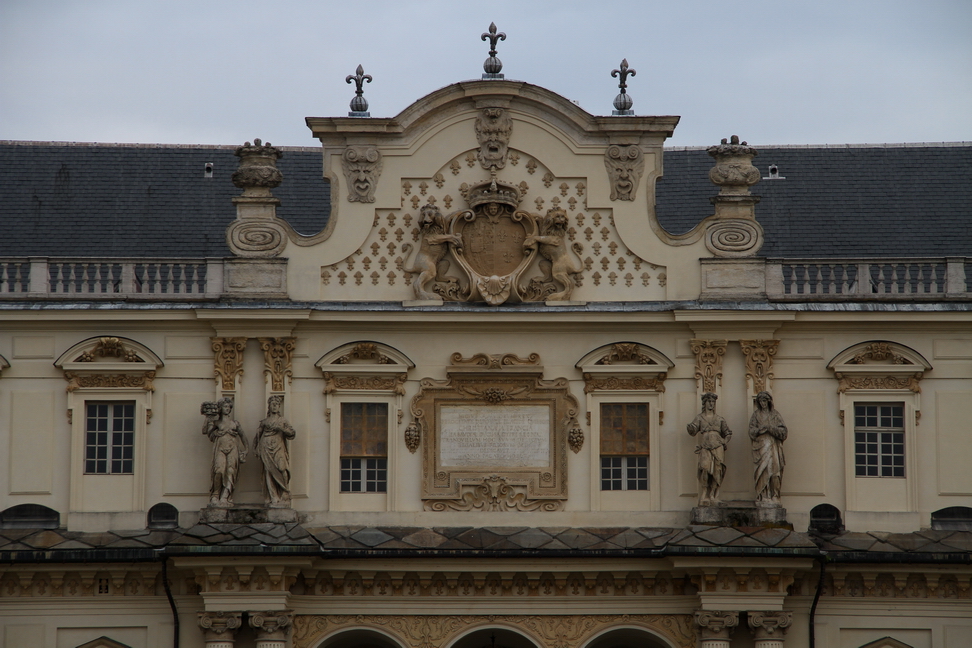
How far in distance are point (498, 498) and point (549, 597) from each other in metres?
2.05

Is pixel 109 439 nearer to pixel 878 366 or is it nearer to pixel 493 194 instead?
pixel 493 194

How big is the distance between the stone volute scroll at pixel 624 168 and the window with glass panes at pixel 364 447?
5.97m

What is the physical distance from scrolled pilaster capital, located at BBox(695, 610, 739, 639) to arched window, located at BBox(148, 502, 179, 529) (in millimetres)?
9693

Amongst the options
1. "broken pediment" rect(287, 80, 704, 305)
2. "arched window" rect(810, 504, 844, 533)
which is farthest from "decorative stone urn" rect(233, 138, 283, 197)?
"arched window" rect(810, 504, 844, 533)

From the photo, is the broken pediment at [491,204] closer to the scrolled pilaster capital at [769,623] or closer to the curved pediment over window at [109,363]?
the curved pediment over window at [109,363]

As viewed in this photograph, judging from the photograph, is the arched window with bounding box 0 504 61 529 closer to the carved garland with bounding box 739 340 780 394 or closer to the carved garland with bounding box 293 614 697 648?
the carved garland with bounding box 293 614 697 648

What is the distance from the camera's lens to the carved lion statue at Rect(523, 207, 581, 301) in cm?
2875

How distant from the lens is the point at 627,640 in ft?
95.8

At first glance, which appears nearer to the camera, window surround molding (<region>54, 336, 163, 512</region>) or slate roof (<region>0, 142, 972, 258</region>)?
window surround molding (<region>54, 336, 163, 512</region>)

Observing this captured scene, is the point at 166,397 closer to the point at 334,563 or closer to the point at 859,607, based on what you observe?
the point at 334,563

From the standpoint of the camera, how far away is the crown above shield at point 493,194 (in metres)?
28.8

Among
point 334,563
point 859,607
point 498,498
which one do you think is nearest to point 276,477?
point 334,563

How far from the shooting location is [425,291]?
2883 centimetres

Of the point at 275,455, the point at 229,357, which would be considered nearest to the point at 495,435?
the point at 275,455
